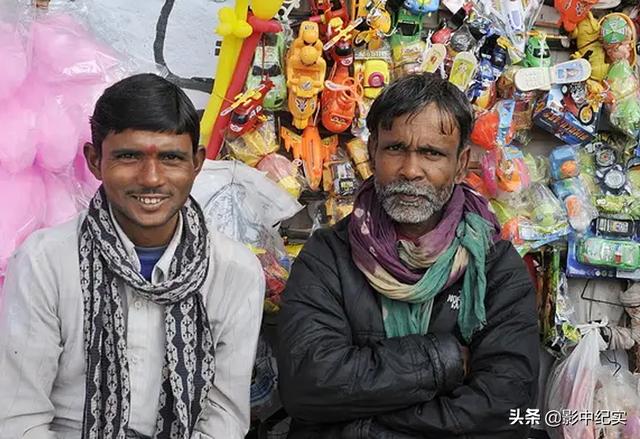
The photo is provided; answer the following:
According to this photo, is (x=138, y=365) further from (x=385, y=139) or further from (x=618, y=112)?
(x=618, y=112)

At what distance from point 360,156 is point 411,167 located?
32.7 inches

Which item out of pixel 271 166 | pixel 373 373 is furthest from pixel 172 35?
pixel 373 373

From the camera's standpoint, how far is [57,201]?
8.18 feet

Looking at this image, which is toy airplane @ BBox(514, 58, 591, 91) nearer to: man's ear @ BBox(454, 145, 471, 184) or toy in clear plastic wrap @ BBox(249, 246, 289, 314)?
man's ear @ BBox(454, 145, 471, 184)

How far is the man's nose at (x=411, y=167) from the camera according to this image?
2215 mm

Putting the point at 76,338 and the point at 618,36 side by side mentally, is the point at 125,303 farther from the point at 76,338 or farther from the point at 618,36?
the point at 618,36

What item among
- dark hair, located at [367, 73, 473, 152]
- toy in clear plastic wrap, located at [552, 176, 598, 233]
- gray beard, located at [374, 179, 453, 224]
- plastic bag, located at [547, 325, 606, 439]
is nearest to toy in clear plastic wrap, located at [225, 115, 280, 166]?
dark hair, located at [367, 73, 473, 152]

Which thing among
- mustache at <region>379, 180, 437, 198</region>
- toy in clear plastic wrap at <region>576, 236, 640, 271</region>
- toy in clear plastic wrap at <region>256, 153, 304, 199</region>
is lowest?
toy in clear plastic wrap at <region>576, 236, 640, 271</region>

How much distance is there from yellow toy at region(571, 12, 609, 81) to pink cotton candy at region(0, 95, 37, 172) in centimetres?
229

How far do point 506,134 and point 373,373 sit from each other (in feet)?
4.85

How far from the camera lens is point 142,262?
6.70ft

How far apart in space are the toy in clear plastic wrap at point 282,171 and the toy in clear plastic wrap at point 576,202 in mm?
1182

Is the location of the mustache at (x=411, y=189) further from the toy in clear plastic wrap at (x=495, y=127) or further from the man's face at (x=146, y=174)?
the toy in clear plastic wrap at (x=495, y=127)

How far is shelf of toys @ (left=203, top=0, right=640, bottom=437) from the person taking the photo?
2.91 metres
